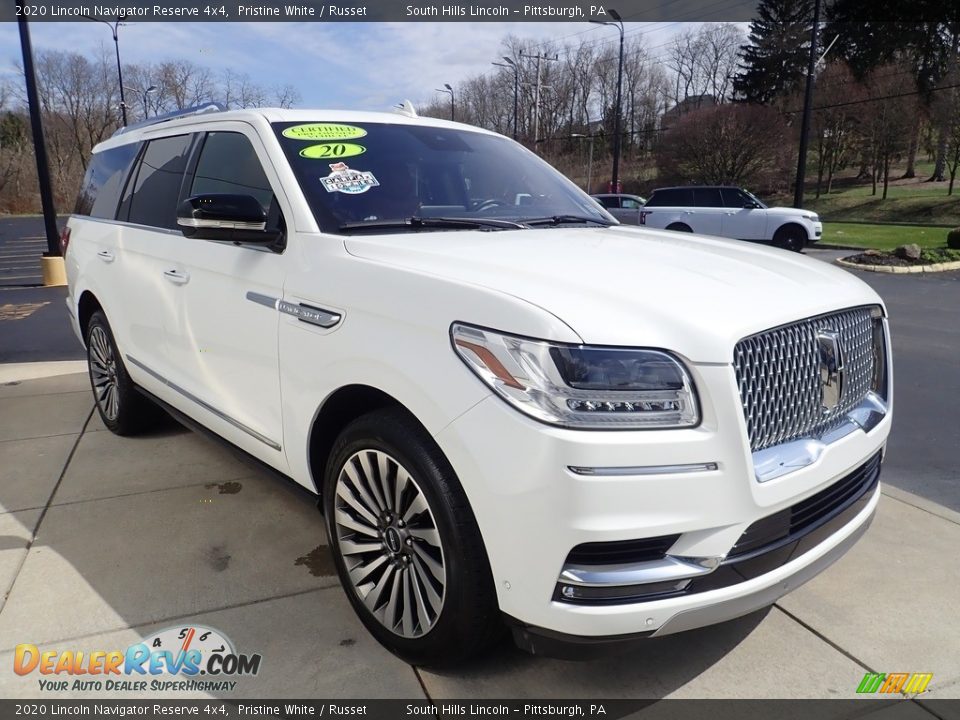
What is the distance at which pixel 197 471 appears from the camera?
172 inches

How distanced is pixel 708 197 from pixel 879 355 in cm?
1818

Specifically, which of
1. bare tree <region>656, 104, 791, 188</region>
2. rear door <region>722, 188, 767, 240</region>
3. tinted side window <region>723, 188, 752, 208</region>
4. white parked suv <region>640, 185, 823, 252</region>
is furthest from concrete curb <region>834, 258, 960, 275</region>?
bare tree <region>656, 104, 791, 188</region>

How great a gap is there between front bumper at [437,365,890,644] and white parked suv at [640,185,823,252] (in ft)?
57.3

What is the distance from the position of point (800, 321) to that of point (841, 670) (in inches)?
51.3

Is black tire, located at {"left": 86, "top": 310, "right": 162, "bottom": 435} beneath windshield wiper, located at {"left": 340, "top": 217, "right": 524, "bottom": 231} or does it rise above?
beneath

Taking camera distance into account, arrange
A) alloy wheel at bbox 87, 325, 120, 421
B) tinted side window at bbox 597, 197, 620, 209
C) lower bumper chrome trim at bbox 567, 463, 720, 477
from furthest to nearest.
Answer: tinted side window at bbox 597, 197, 620, 209 → alloy wheel at bbox 87, 325, 120, 421 → lower bumper chrome trim at bbox 567, 463, 720, 477

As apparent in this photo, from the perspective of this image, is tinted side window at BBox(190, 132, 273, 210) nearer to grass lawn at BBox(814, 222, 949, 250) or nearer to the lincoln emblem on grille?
the lincoln emblem on grille

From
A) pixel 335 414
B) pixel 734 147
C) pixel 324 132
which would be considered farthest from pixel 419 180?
pixel 734 147

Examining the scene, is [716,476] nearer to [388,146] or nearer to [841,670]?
[841,670]

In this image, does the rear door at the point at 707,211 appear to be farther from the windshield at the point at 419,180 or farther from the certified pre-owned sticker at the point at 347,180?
the certified pre-owned sticker at the point at 347,180

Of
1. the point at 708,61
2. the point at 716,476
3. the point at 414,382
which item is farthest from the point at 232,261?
the point at 708,61

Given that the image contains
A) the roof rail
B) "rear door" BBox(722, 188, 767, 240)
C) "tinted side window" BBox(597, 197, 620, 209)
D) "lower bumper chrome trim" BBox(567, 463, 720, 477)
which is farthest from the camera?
"tinted side window" BBox(597, 197, 620, 209)

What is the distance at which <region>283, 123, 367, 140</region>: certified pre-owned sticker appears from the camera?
317cm

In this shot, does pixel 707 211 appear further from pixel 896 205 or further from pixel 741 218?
pixel 896 205
